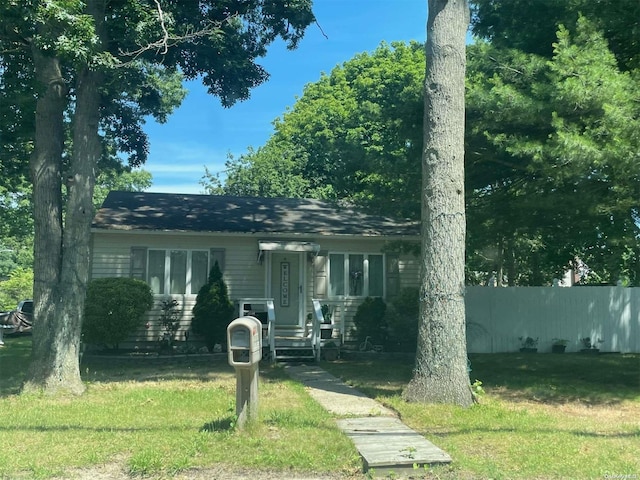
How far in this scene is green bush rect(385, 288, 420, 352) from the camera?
52.0 feet

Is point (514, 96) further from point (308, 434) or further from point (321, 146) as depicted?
point (321, 146)

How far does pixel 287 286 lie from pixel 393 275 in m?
3.02

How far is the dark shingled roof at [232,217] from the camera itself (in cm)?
1634

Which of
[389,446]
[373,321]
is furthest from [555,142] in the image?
[373,321]

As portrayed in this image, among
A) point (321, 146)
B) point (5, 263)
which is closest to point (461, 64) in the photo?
point (321, 146)

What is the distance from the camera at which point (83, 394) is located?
9648 millimetres

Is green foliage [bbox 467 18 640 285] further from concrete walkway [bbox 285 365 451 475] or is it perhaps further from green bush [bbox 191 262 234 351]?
green bush [bbox 191 262 234 351]

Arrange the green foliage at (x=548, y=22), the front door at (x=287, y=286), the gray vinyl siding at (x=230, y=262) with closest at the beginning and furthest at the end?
the green foliage at (x=548, y=22), the gray vinyl siding at (x=230, y=262), the front door at (x=287, y=286)

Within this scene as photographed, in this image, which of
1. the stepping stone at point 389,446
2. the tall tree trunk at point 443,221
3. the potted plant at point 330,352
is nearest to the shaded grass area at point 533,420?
the stepping stone at point 389,446

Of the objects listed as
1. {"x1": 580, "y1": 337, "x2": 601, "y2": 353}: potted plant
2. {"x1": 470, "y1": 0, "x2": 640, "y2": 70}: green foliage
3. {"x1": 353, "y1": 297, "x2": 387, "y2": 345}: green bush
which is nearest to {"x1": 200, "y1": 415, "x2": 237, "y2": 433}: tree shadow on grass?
{"x1": 470, "y1": 0, "x2": 640, "y2": 70}: green foliage

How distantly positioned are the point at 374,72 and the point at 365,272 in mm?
18982

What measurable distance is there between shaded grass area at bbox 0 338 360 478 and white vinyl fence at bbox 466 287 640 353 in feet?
25.4

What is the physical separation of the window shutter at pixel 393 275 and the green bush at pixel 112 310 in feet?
21.8

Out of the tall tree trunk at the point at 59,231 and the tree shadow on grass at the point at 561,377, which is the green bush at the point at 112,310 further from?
the tree shadow on grass at the point at 561,377
